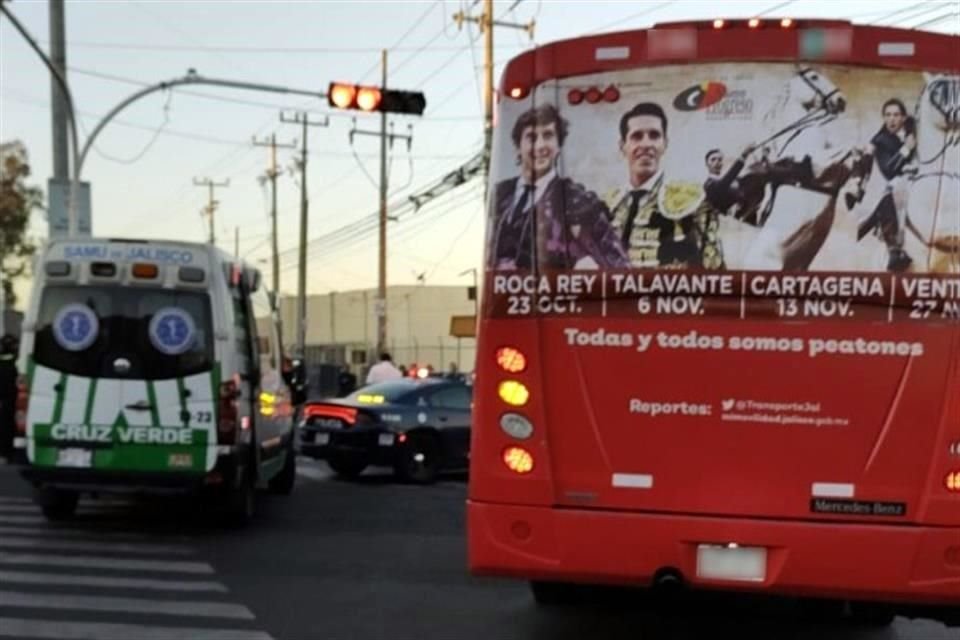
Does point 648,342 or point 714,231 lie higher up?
point 714,231

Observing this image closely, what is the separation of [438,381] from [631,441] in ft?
41.4

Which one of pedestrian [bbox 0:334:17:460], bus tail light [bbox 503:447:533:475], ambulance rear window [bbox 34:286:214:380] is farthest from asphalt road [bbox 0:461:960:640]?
pedestrian [bbox 0:334:17:460]

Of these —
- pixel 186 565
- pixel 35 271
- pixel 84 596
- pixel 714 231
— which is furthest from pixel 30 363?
pixel 714 231

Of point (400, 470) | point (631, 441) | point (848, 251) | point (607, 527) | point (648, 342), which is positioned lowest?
point (400, 470)

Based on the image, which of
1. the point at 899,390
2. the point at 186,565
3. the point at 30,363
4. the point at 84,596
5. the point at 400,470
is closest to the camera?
the point at 899,390

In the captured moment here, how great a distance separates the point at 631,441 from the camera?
661 centimetres

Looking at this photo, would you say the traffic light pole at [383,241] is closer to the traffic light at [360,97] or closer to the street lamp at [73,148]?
the street lamp at [73,148]

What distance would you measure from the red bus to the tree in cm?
5487

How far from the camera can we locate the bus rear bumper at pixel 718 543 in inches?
250

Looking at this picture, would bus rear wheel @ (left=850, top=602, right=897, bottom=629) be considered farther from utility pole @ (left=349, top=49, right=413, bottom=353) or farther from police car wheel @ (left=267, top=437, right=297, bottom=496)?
utility pole @ (left=349, top=49, right=413, bottom=353)

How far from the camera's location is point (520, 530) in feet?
22.0

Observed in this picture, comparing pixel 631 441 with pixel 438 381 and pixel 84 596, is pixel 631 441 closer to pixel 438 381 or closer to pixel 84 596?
pixel 84 596

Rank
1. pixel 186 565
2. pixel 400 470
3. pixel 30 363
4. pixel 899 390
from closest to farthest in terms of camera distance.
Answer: pixel 899 390 < pixel 186 565 < pixel 30 363 < pixel 400 470

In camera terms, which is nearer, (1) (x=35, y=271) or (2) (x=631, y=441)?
(2) (x=631, y=441)
